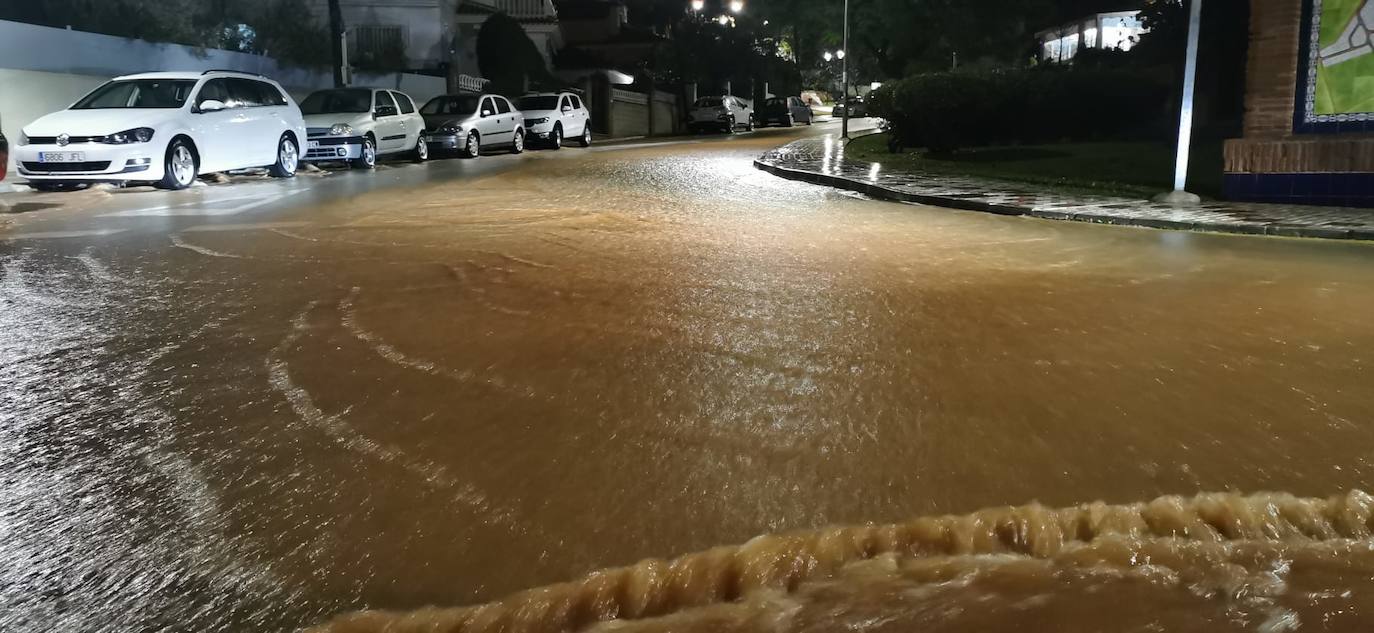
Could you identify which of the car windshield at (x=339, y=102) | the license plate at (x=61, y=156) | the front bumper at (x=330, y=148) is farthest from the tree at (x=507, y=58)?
the license plate at (x=61, y=156)

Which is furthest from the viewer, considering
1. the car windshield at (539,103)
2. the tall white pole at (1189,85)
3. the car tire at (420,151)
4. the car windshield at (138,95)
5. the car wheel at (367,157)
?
the car windshield at (539,103)

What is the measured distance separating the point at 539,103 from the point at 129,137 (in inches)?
703

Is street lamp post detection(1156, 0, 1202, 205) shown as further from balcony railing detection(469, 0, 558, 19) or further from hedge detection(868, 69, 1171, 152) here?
balcony railing detection(469, 0, 558, 19)

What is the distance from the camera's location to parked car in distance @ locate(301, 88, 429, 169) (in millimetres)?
21297

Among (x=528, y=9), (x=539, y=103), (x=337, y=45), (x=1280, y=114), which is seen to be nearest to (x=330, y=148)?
(x=337, y=45)

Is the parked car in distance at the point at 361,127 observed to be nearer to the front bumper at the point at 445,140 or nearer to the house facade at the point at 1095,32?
the front bumper at the point at 445,140

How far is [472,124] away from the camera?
86.0ft

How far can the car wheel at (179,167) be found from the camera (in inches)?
622

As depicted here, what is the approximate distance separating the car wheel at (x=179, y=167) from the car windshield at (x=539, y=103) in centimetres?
1625

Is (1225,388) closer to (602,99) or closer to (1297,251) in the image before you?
(1297,251)

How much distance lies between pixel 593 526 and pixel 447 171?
1813 centimetres

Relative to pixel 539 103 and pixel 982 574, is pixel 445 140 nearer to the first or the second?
pixel 539 103

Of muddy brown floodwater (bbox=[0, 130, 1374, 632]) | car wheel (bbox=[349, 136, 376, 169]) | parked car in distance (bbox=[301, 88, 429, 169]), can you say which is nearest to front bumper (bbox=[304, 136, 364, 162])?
parked car in distance (bbox=[301, 88, 429, 169])

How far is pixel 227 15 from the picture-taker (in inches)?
1159
